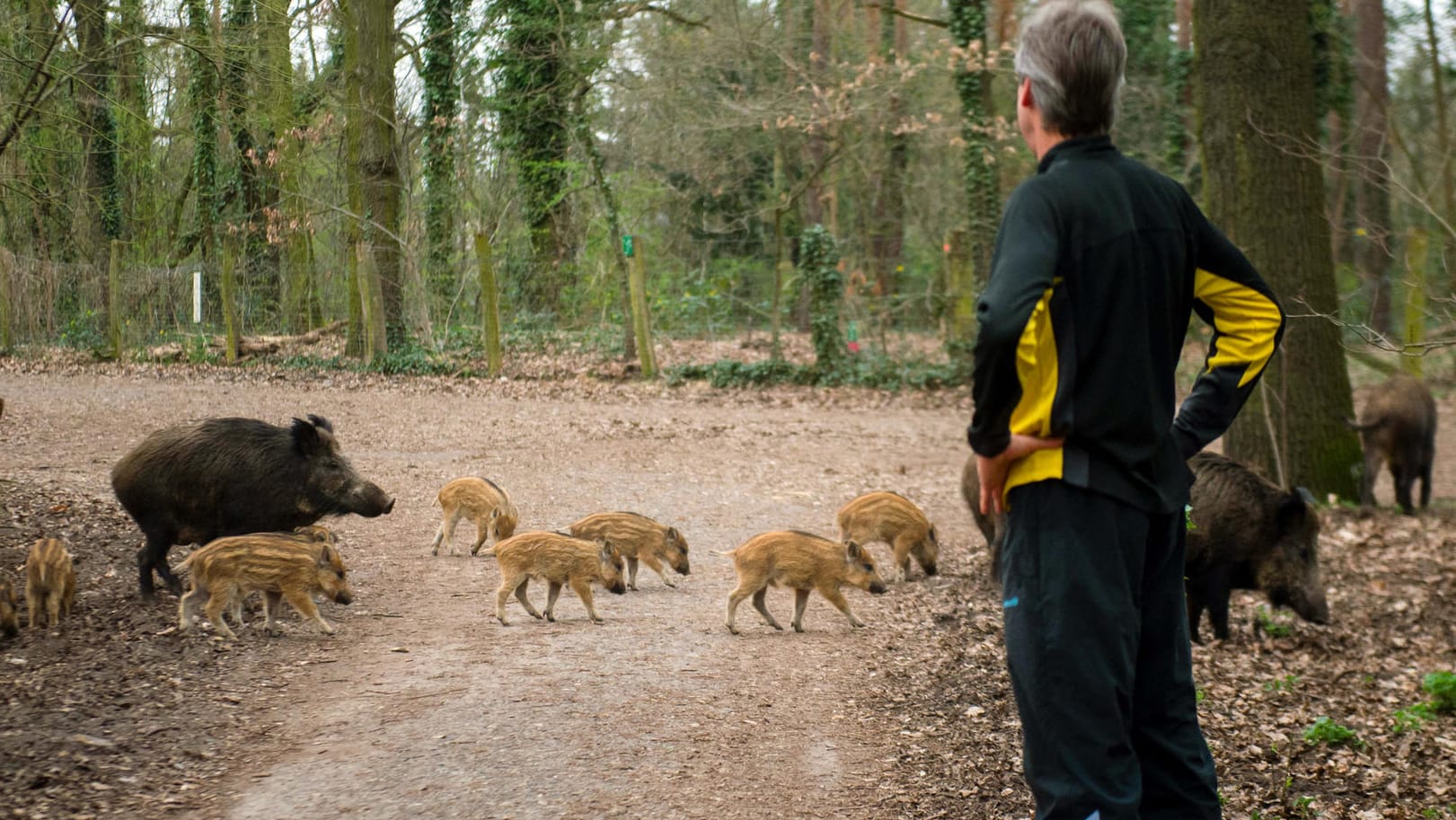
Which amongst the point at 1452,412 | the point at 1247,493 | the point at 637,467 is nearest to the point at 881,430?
the point at 637,467

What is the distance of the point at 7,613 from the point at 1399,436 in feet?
35.1

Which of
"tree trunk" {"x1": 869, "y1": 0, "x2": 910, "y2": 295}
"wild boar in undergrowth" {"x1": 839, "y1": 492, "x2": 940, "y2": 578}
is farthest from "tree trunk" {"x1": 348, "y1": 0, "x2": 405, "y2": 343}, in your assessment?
"tree trunk" {"x1": 869, "y1": 0, "x2": 910, "y2": 295}

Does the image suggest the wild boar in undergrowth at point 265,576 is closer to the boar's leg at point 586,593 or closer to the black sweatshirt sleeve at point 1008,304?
the boar's leg at point 586,593

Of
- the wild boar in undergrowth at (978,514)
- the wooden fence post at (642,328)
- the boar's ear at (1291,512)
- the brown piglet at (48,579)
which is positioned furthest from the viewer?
the wooden fence post at (642,328)

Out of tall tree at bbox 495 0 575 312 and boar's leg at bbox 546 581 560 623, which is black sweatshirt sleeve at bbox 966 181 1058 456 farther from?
tall tree at bbox 495 0 575 312

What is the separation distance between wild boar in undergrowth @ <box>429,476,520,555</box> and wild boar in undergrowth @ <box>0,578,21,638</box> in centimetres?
266

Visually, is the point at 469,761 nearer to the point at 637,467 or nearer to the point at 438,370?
the point at 637,467

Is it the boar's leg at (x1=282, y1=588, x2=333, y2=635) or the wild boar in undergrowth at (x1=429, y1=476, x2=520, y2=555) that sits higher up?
the wild boar in undergrowth at (x1=429, y1=476, x2=520, y2=555)

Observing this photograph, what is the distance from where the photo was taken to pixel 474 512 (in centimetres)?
792

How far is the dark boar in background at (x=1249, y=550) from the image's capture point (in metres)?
7.30

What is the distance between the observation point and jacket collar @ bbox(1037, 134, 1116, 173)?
275 cm

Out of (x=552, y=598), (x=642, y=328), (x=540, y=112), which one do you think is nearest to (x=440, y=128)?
(x=540, y=112)

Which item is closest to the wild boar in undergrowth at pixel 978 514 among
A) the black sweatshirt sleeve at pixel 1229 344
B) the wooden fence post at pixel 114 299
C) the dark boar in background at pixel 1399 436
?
the dark boar in background at pixel 1399 436

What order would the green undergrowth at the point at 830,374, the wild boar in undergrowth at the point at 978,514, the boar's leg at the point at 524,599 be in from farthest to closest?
the green undergrowth at the point at 830,374, the wild boar in undergrowth at the point at 978,514, the boar's leg at the point at 524,599
